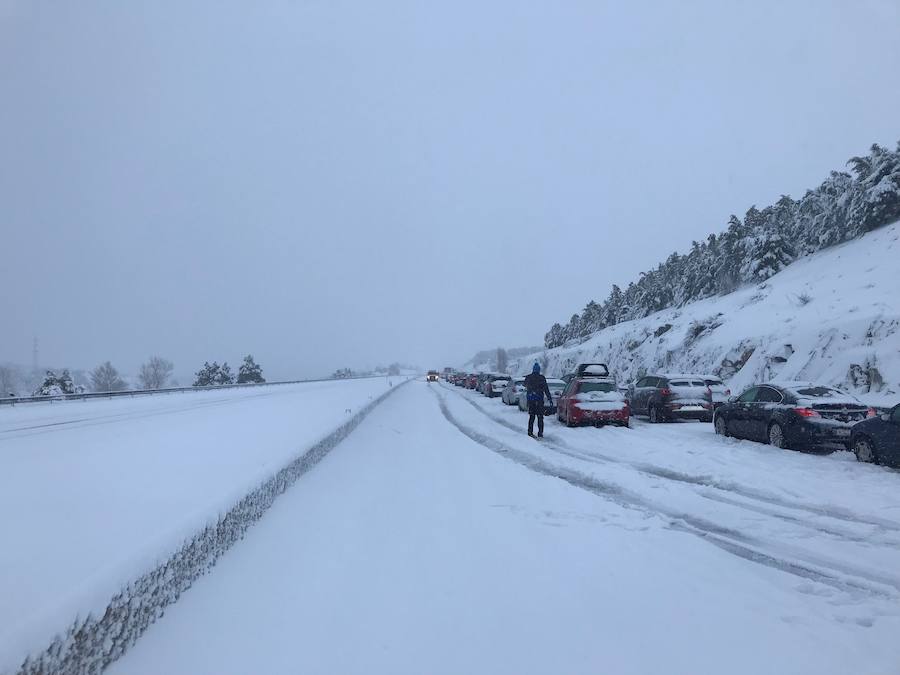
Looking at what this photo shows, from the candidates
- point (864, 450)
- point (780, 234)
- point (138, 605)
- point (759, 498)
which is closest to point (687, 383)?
point (864, 450)

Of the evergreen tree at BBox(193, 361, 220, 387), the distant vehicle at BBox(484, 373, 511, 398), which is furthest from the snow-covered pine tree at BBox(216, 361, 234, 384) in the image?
the distant vehicle at BBox(484, 373, 511, 398)

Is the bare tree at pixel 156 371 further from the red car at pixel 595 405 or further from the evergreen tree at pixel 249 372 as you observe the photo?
the red car at pixel 595 405

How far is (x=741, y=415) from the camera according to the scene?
13.2 m

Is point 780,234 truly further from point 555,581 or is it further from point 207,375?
point 207,375

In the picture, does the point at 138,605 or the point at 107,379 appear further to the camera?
the point at 107,379

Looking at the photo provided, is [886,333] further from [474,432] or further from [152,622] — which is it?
[152,622]

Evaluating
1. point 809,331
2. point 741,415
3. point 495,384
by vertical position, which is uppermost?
point 809,331

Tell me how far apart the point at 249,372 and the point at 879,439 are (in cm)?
9053

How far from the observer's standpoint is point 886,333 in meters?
18.6

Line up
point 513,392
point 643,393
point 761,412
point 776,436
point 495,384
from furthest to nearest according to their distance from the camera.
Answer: point 495,384, point 513,392, point 643,393, point 761,412, point 776,436

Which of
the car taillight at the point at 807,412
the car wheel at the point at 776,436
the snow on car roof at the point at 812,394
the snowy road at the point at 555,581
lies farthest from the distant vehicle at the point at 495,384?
the snowy road at the point at 555,581

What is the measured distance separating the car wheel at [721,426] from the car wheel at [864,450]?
3.81 meters

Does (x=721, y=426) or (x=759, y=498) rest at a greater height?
(x=721, y=426)

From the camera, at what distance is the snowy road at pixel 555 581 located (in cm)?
338
